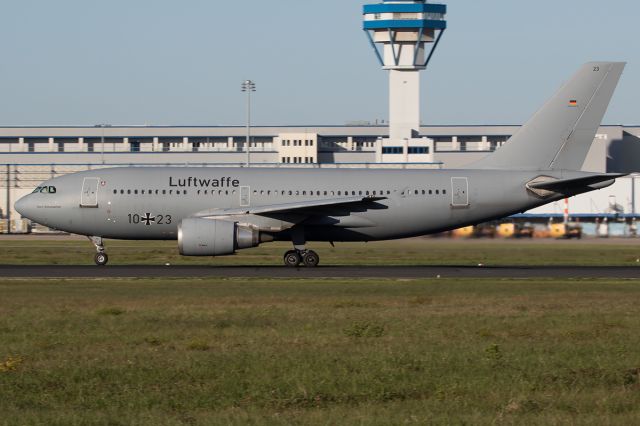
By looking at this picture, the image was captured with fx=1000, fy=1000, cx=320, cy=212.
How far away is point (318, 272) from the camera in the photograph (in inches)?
1535

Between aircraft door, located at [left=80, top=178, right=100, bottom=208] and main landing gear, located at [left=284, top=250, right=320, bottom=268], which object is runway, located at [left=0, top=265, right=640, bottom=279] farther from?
aircraft door, located at [left=80, top=178, right=100, bottom=208]

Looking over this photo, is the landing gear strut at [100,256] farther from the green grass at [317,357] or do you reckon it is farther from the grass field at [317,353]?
the green grass at [317,357]

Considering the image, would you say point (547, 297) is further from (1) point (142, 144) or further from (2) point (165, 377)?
(1) point (142, 144)

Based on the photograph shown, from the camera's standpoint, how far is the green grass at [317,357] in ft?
44.7

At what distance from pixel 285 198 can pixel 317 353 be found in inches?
957

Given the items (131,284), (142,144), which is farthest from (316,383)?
(142,144)

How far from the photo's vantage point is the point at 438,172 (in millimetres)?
44031

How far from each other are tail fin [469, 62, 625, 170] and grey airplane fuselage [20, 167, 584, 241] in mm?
700

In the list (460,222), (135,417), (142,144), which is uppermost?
(142,144)

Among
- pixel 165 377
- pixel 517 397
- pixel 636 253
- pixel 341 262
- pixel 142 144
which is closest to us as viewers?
pixel 517 397

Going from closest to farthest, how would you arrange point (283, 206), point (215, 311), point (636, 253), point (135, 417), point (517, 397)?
point (135, 417) → point (517, 397) → point (215, 311) → point (283, 206) → point (636, 253)

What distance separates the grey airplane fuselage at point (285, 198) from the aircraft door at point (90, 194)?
4 cm

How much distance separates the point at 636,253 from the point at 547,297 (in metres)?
30.7

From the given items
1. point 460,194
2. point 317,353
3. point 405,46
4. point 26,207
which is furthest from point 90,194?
point 405,46
